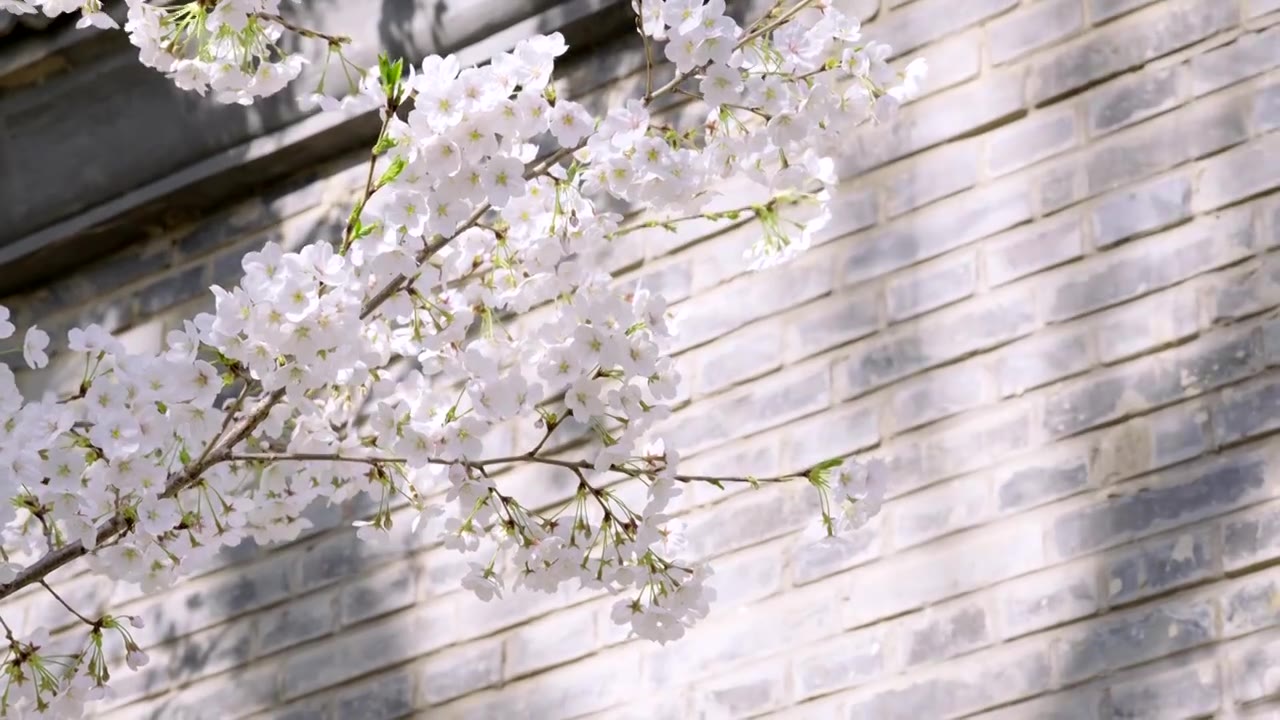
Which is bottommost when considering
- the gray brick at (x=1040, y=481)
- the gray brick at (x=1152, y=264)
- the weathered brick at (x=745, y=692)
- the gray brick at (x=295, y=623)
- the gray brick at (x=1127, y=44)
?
the weathered brick at (x=745, y=692)

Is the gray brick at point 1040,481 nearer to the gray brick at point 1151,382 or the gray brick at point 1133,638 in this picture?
the gray brick at point 1151,382

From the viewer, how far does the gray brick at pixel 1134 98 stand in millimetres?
2258

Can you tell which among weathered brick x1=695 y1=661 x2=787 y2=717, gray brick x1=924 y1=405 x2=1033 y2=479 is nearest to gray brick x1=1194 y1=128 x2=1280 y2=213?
gray brick x1=924 y1=405 x2=1033 y2=479

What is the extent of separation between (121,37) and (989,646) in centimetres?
185

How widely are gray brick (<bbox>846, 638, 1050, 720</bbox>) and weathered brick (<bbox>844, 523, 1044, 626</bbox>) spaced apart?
0.10 m

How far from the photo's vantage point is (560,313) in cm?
183

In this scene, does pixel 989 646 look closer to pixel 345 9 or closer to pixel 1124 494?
pixel 1124 494

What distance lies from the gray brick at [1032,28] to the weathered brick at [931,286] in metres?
0.29

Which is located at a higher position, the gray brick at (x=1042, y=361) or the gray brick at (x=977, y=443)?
the gray brick at (x=1042, y=361)

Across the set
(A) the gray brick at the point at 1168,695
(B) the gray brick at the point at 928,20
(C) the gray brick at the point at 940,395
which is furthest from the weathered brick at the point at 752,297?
(A) the gray brick at the point at 1168,695

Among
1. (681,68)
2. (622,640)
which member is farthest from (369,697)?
(681,68)

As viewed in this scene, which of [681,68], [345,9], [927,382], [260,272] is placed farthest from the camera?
[345,9]

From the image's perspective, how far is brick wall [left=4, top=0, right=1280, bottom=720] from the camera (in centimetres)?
205

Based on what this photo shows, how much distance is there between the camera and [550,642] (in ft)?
8.07
